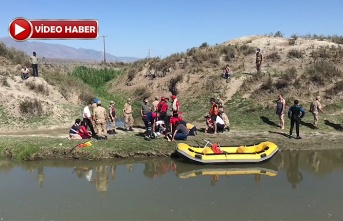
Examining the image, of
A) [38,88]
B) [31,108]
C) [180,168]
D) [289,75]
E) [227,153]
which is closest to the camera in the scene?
[180,168]

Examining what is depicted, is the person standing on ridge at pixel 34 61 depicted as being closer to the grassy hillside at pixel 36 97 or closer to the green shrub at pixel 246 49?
the grassy hillside at pixel 36 97

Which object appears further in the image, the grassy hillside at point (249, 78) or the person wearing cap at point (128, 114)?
the grassy hillside at point (249, 78)

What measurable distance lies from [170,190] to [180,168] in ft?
8.37

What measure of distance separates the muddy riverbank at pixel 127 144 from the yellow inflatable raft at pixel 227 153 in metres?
1.18

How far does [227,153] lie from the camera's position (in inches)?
587

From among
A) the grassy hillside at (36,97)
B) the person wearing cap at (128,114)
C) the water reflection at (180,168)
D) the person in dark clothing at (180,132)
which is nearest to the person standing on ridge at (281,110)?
the water reflection at (180,168)

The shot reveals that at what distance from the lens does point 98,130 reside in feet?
55.3

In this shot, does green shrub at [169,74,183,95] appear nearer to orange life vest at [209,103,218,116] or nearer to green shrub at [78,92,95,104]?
green shrub at [78,92,95,104]

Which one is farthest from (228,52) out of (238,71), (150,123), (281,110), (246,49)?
(150,123)

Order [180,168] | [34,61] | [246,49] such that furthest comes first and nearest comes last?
[246,49]
[34,61]
[180,168]

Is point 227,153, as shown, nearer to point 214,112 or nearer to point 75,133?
point 214,112

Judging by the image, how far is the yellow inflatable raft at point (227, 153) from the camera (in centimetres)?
1446

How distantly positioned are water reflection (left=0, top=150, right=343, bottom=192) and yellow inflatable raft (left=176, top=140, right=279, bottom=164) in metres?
0.25

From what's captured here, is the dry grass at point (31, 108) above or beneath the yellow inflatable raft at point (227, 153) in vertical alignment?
above
